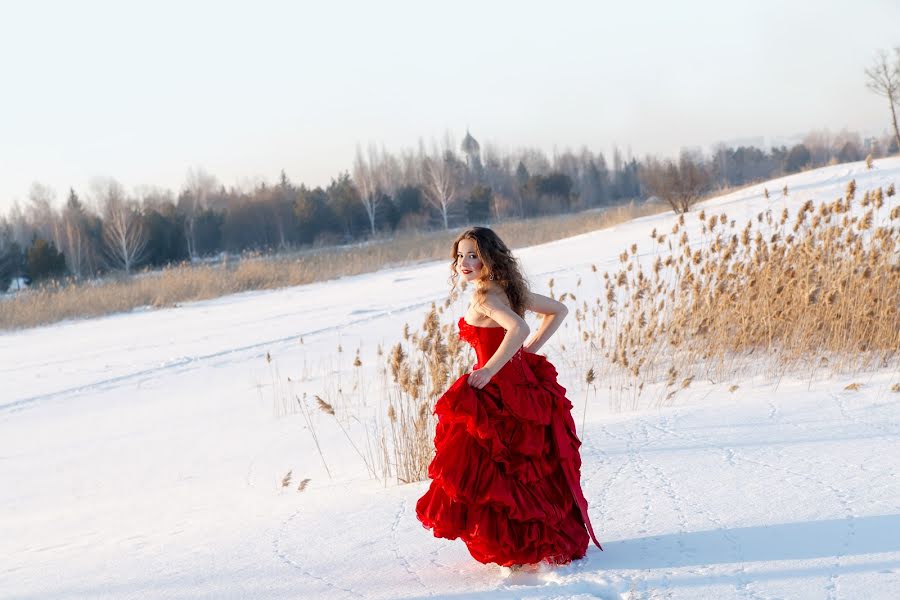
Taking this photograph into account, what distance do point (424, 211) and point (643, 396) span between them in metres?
49.9

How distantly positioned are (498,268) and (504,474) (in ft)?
2.57

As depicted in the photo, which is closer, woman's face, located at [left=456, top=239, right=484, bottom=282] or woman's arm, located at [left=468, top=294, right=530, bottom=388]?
woman's arm, located at [left=468, top=294, right=530, bottom=388]

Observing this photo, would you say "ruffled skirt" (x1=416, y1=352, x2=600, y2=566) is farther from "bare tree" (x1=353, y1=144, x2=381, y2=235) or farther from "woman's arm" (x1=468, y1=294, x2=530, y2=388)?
"bare tree" (x1=353, y1=144, x2=381, y2=235)

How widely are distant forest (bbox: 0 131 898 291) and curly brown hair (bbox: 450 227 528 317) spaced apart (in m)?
26.1

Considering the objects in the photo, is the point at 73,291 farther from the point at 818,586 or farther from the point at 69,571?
the point at 818,586

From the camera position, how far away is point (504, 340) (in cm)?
319

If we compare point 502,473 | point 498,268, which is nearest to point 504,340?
point 498,268

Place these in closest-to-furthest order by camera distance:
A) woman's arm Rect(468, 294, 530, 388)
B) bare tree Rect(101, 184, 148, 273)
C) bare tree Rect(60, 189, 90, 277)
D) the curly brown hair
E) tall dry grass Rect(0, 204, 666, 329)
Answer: woman's arm Rect(468, 294, 530, 388) < the curly brown hair < tall dry grass Rect(0, 204, 666, 329) < bare tree Rect(60, 189, 90, 277) < bare tree Rect(101, 184, 148, 273)

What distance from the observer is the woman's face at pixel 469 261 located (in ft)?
10.9

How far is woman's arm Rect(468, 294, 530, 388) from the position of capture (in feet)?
10.4

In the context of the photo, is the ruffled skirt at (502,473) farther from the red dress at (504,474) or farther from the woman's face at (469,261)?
the woman's face at (469,261)

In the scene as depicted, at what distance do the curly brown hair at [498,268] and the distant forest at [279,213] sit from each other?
26.1m

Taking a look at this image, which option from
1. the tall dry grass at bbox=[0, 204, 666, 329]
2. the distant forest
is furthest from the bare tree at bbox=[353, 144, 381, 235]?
the tall dry grass at bbox=[0, 204, 666, 329]

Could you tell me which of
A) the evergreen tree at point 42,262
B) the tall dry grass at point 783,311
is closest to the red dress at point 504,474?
the tall dry grass at point 783,311
